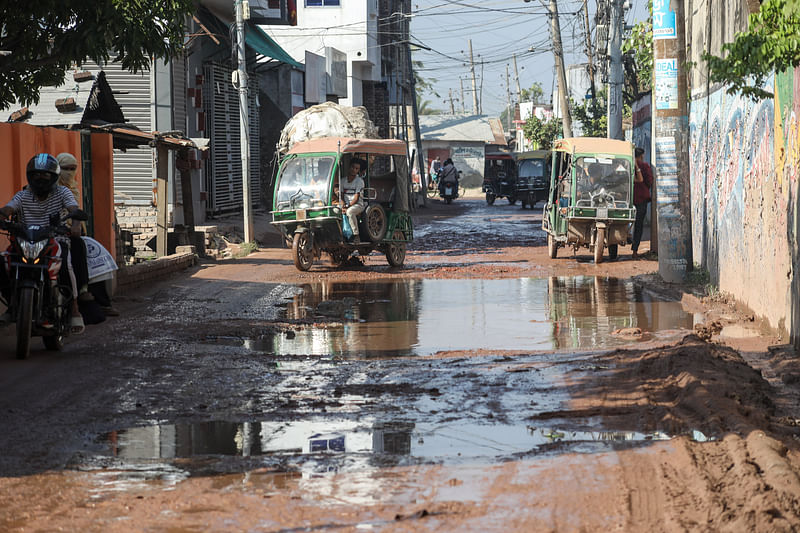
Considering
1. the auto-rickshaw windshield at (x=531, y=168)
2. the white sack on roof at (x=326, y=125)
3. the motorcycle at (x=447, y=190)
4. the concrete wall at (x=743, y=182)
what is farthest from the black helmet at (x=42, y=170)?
the motorcycle at (x=447, y=190)

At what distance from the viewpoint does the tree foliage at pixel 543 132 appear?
232ft

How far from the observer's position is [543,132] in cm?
7175

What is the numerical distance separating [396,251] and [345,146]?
7.18 ft

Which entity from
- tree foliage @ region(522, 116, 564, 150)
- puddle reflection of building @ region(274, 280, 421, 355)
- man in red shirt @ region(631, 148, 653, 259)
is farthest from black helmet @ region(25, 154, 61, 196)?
tree foliage @ region(522, 116, 564, 150)

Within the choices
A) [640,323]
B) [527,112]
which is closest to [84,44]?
[640,323]

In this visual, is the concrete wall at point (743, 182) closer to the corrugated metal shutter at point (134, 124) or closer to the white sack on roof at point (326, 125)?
the white sack on roof at point (326, 125)

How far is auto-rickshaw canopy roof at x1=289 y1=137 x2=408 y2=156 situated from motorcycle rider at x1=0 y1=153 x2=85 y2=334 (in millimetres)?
9486

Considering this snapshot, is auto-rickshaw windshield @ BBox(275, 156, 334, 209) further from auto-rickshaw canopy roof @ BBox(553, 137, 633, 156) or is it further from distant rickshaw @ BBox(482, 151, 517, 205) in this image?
distant rickshaw @ BBox(482, 151, 517, 205)

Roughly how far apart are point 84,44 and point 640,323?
6970 millimetres

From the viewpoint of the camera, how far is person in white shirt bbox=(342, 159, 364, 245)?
1800 cm

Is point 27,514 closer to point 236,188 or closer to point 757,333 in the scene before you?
point 757,333

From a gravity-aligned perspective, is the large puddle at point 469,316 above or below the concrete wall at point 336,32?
below

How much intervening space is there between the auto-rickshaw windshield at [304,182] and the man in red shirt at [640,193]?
6.27m

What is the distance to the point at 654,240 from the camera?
20.1m
